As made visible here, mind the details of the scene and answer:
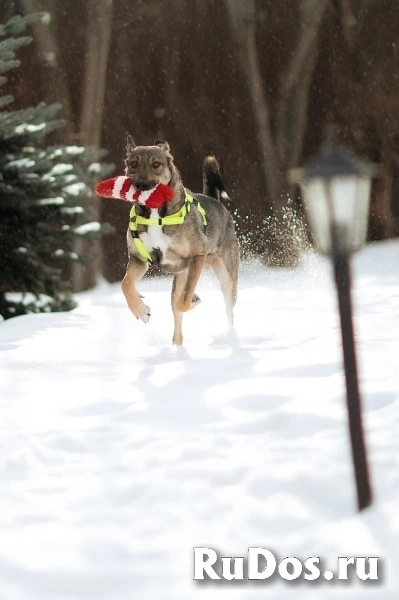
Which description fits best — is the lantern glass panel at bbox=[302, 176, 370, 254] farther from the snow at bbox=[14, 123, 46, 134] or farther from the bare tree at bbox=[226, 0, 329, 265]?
the bare tree at bbox=[226, 0, 329, 265]

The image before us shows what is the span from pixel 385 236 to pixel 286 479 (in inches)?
522

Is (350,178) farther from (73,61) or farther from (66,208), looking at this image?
(73,61)

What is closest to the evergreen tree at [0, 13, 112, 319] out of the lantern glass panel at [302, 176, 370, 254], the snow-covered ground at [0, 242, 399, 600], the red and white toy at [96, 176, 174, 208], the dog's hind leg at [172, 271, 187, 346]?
the snow-covered ground at [0, 242, 399, 600]

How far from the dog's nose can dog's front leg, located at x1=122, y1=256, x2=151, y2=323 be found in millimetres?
656

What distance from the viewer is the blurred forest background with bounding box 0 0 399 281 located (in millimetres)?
14602

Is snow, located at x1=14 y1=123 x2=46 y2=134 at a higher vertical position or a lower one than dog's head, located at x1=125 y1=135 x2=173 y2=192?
higher

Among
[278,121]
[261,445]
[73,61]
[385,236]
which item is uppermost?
[73,61]

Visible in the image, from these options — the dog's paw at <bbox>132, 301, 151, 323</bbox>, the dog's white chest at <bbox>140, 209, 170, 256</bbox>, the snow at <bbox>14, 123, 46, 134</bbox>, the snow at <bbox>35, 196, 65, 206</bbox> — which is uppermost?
the snow at <bbox>14, 123, 46, 134</bbox>

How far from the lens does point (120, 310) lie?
379 inches

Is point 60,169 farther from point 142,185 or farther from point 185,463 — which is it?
point 185,463

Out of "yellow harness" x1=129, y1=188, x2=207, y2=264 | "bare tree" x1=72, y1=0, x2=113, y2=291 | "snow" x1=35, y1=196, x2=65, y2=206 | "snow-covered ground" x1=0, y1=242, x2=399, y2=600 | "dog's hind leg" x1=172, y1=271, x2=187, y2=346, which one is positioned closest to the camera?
"snow-covered ground" x1=0, y1=242, x2=399, y2=600

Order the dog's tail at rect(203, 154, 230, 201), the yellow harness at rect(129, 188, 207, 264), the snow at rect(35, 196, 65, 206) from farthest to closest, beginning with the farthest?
the snow at rect(35, 196, 65, 206), the dog's tail at rect(203, 154, 230, 201), the yellow harness at rect(129, 188, 207, 264)

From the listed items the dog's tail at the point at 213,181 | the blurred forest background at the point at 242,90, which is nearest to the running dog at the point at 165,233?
the dog's tail at the point at 213,181

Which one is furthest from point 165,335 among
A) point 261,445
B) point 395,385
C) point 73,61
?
point 73,61
